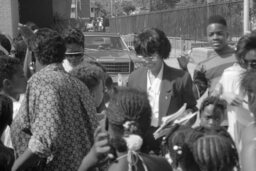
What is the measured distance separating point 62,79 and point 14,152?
568 millimetres

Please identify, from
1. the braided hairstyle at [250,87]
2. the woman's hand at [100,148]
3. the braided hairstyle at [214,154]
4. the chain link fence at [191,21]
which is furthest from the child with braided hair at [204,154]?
the chain link fence at [191,21]

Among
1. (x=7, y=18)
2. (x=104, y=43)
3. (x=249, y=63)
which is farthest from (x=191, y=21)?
(x=249, y=63)

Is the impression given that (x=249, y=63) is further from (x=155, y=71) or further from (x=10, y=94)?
(x=10, y=94)

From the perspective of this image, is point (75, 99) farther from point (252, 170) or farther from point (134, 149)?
point (252, 170)

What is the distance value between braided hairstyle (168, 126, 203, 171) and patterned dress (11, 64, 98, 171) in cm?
78

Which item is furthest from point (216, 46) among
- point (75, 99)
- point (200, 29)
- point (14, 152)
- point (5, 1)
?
point (200, 29)

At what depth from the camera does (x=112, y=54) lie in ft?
46.6

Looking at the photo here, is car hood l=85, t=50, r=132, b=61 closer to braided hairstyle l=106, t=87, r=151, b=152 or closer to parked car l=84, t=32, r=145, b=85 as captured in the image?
parked car l=84, t=32, r=145, b=85

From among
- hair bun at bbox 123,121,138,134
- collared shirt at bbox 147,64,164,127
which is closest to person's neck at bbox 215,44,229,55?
collared shirt at bbox 147,64,164,127

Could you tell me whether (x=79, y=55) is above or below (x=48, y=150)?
above

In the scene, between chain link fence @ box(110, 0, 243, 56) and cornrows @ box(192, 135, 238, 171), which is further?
chain link fence @ box(110, 0, 243, 56)

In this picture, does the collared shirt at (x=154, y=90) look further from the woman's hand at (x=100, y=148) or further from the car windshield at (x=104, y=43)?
the car windshield at (x=104, y=43)

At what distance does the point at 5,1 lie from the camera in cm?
1848

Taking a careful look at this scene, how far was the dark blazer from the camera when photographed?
183 inches
